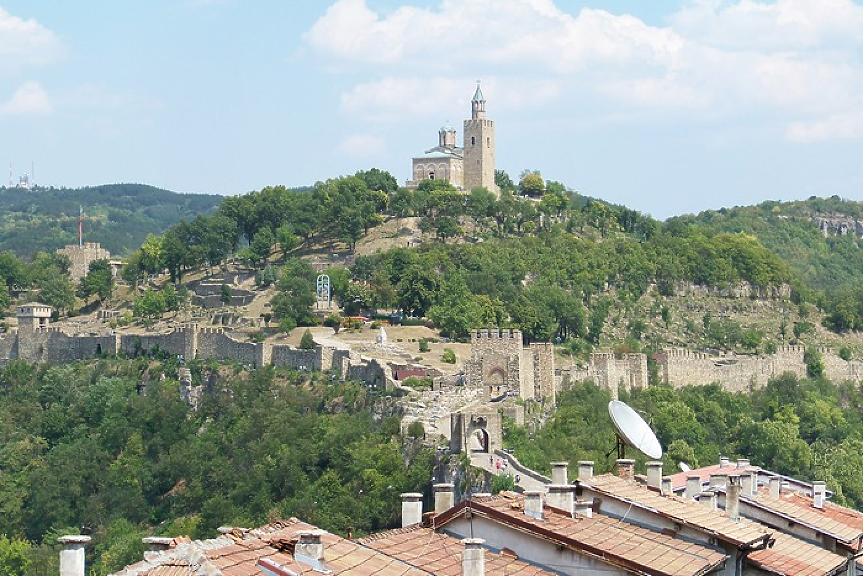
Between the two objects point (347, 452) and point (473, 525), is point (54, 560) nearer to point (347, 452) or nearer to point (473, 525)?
point (347, 452)

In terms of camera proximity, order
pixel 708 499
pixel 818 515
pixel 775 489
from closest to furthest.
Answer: pixel 708 499 → pixel 818 515 → pixel 775 489

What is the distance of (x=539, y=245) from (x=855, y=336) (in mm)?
16331

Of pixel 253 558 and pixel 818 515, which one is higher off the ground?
pixel 253 558

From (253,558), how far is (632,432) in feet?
25.3

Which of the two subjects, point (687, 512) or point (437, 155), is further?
point (437, 155)

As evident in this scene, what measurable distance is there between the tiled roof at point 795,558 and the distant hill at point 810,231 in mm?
86249

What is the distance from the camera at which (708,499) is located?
21.4 meters

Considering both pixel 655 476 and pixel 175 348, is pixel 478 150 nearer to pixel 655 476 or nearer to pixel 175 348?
pixel 175 348

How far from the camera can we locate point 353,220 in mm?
78750

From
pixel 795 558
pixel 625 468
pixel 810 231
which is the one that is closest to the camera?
pixel 795 558

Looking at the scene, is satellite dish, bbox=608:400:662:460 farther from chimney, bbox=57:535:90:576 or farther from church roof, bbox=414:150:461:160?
church roof, bbox=414:150:461:160

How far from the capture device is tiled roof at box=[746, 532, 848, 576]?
1991 centimetres

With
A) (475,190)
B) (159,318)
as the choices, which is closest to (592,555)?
(159,318)

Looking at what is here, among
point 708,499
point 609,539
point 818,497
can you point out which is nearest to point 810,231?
point 818,497
